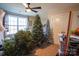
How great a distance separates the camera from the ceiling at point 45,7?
192 cm

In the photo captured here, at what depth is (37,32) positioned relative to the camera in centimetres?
195

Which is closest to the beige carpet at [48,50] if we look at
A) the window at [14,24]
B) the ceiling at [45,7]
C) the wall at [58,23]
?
the wall at [58,23]

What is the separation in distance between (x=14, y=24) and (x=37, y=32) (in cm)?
36

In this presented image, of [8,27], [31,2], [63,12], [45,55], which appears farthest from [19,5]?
[45,55]

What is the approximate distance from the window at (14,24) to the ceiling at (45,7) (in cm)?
9

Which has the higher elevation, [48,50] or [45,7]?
[45,7]

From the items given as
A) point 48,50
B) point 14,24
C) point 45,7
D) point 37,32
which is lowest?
point 48,50

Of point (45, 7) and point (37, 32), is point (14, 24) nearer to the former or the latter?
point (37, 32)

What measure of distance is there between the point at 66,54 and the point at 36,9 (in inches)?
32.4

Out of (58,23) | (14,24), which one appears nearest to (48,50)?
(58,23)

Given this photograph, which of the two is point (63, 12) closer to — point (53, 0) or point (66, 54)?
point (53, 0)

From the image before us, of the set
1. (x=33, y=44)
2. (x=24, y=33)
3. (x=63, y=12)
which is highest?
(x=63, y=12)

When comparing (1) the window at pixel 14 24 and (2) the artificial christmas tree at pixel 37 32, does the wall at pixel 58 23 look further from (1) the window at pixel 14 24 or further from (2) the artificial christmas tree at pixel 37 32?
(1) the window at pixel 14 24

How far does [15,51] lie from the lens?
1955mm
